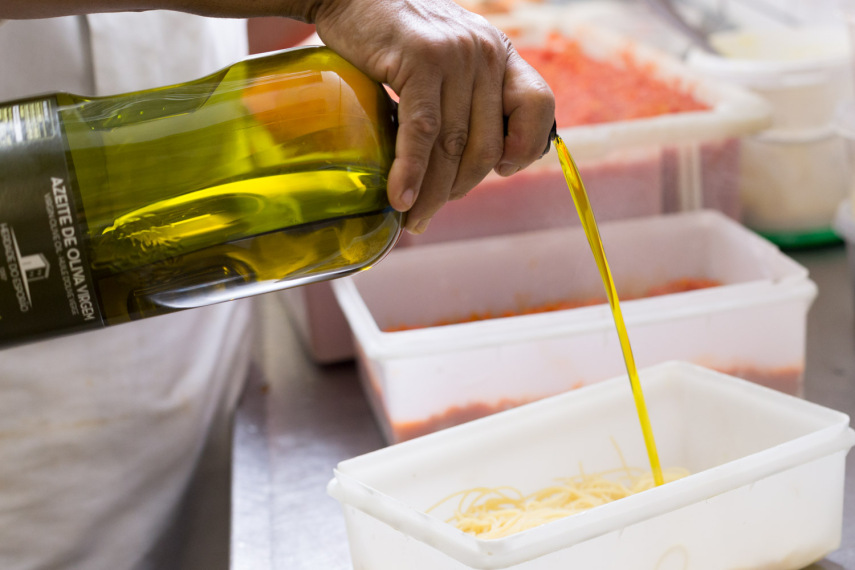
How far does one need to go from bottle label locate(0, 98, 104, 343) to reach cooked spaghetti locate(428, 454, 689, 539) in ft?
1.07

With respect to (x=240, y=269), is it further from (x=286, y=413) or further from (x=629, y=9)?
(x=629, y=9)

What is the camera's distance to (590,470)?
2.39ft

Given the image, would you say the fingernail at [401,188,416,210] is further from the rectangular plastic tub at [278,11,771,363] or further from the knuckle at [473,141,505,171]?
the rectangular plastic tub at [278,11,771,363]

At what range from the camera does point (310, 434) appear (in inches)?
37.5

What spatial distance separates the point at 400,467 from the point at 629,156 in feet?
1.94

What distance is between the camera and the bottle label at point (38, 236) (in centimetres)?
48

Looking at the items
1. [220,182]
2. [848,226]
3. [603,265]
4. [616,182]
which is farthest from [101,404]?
[848,226]

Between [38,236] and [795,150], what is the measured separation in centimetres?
106

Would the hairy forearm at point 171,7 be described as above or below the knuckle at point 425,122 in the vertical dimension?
above

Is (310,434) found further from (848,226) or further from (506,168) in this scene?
(848,226)

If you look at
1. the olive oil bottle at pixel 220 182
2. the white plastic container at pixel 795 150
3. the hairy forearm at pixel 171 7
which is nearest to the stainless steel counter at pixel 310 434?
the white plastic container at pixel 795 150

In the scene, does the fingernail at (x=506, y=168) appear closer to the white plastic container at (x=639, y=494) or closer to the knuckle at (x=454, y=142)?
the knuckle at (x=454, y=142)

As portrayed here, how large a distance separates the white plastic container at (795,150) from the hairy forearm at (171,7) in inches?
32.1

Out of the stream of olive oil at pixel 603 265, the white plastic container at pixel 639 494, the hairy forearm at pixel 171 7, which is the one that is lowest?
the white plastic container at pixel 639 494
